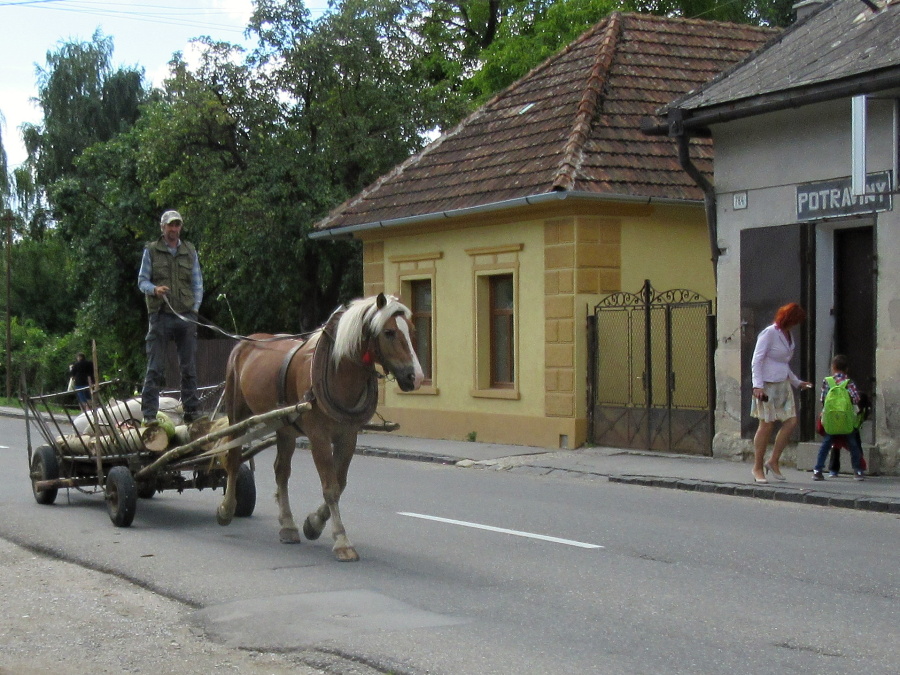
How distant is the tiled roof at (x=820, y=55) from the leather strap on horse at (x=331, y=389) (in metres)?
7.38

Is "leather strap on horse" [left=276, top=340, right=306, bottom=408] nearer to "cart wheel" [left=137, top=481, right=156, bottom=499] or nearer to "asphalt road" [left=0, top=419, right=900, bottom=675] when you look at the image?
"asphalt road" [left=0, top=419, right=900, bottom=675]

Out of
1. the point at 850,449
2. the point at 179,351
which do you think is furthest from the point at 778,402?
the point at 179,351

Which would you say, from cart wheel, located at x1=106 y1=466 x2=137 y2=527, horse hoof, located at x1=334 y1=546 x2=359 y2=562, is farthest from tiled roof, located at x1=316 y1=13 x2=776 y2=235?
horse hoof, located at x1=334 y1=546 x2=359 y2=562

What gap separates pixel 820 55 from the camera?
597 inches

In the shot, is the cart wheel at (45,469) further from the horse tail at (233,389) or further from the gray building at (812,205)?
the gray building at (812,205)

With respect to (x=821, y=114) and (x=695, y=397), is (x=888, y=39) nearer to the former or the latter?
(x=821, y=114)

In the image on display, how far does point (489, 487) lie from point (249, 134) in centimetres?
1469

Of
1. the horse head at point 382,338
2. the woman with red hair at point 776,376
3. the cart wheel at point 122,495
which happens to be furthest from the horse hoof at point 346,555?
the woman with red hair at point 776,376

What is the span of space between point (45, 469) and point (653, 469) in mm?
7218

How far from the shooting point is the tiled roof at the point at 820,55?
13.9 meters

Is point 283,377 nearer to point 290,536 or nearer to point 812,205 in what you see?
point 290,536

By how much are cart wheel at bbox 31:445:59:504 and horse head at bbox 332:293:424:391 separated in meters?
3.94

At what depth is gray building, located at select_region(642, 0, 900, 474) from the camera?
44.9ft

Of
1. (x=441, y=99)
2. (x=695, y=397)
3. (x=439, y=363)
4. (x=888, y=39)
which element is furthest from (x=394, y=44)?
(x=888, y=39)
